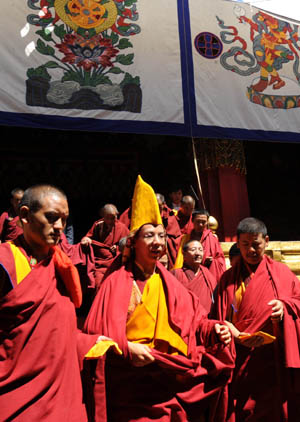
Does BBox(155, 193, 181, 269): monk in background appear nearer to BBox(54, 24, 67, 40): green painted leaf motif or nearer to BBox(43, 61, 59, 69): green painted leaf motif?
BBox(43, 61, 59, 69): green painted leaf motif

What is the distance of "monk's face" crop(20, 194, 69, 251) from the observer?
1648 millimetres

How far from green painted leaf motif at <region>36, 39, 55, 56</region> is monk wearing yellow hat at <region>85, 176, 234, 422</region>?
142 inches

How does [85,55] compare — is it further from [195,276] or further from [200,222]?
[195,276]

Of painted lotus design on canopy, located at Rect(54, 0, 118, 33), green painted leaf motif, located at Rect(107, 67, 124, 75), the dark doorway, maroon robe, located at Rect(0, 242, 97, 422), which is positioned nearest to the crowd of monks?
maroon robe, located at Rect(0, 242, 97, 422)

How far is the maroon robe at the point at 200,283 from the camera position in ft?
11.3

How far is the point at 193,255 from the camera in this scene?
3.62m

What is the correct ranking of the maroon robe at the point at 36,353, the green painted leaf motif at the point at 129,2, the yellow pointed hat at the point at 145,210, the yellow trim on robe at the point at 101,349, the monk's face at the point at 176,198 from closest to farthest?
the maroon robe at the point at 36,353 → the yellow trim on robe at the point at 101,349 → the yellow pointed hat at the point at 145,210 → the green painted leaf motif at the point at 129,2 → the monk's face at the point at 176,198

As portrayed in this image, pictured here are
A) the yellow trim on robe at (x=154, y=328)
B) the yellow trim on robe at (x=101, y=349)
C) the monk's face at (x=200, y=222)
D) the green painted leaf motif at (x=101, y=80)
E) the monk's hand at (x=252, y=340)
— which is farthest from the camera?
the green painted leaf motif at (x=101, y=80)

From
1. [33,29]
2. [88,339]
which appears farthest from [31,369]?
[33,29]

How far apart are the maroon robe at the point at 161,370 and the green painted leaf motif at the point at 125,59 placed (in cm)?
383

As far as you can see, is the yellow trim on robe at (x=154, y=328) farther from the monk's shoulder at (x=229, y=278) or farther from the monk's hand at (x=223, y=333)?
the monk's shoulder at (x=229, y=278)

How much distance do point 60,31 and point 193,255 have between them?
3.22m

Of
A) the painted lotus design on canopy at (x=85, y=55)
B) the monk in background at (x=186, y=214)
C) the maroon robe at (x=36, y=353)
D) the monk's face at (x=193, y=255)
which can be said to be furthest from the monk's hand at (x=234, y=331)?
the painted lotus design on canopy at (x=85, y=55)

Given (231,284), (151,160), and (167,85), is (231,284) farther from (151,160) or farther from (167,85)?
(151,160)
